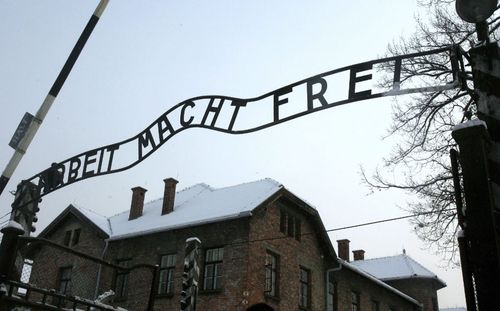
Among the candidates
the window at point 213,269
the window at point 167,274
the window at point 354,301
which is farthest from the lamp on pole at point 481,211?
the window at point 354,301

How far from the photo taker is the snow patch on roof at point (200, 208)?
21.2 m

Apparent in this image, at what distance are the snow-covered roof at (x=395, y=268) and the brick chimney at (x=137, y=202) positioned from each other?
2015 centimetres

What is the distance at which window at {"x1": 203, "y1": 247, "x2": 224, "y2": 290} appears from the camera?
67.1ft

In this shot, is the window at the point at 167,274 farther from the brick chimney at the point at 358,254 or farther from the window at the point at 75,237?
the brick chimney at the point at 358,254

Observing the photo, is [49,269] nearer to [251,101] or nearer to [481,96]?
[251,101]

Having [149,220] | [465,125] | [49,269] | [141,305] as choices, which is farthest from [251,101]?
[49,269]

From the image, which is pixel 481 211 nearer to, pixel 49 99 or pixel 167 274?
pixel 49 99

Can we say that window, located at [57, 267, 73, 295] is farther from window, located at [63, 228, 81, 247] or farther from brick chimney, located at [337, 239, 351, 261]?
brick chimney, located at [337, 239, 351, 261]

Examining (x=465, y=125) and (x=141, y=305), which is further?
(x=141, y=305)

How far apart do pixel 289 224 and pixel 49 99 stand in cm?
1710

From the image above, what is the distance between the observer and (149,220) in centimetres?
2462

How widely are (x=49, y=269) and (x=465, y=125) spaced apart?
26.2 metres

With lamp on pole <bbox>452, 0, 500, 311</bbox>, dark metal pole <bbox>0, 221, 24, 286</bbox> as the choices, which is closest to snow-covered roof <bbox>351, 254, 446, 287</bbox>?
dark metal pole <bbox>0, 221, 24, 286</bbox>

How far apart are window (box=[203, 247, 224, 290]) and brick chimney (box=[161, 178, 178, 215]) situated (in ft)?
14.1
